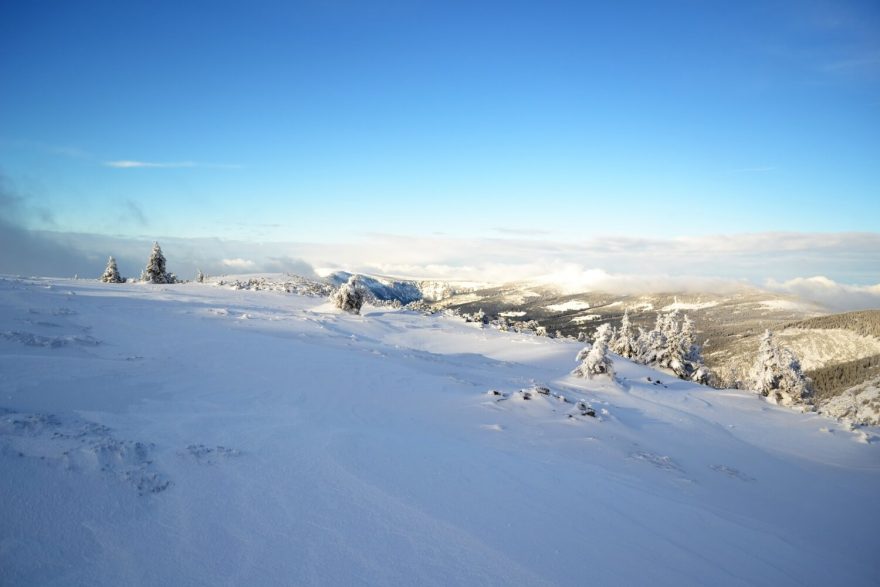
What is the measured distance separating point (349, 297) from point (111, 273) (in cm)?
3381

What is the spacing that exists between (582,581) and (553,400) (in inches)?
318

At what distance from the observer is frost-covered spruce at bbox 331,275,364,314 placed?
1344 inches

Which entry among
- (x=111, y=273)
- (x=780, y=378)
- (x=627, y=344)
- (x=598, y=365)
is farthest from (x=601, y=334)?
(x=111, y=273)

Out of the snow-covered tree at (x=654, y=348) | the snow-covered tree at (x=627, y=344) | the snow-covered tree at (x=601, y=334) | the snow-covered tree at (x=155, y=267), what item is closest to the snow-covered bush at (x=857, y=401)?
the snow-covered tree at (x=654, y=348)

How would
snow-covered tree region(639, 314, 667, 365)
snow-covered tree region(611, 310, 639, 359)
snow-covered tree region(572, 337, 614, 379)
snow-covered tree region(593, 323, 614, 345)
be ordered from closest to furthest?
snow-covered tree region(572, 337, 614, 379)
snow-covered tree region(593, 323, 614, 345)
snow-covered tree region(639, 314, 667, 365)
snow-covered tree region(611, 310, 639, 359)

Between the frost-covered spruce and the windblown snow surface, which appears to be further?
the frost-covered spruce

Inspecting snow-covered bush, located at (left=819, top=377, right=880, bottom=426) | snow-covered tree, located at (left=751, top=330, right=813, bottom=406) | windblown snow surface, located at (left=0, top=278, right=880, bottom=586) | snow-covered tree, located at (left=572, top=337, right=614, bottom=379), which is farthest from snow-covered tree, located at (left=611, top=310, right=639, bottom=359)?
snow-covered bush, located at (left=819, top=377, right=880, bottom=426)

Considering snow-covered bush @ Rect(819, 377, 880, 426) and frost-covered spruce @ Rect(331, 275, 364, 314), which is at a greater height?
frost-covered spruce @ Rect(331, 275, 364, 314)

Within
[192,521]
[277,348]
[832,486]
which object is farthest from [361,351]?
[832,486]

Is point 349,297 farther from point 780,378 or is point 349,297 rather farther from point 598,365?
point 780,378

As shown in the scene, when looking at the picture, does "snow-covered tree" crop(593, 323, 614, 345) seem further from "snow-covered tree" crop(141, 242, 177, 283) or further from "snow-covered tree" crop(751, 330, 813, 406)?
"snow-covered tree" crop(141, 242, 177, 283)

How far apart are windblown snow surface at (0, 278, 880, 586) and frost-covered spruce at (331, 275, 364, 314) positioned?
20225mm

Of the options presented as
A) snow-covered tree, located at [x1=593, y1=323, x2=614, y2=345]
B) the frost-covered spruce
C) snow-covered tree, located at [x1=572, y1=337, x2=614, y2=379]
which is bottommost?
snow-covered tree, located at [x1=572, y1=337, x2=614, y2=379]

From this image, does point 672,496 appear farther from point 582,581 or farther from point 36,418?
point 36,418
